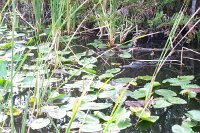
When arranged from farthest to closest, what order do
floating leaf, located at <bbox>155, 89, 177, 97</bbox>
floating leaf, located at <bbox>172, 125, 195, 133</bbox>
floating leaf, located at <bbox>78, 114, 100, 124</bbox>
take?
floating leaf, located at <bbox>155, 89, 177, 97</bbox>, floating leaf, located at <bbox>78, 114, 100, 124</bbox>, floating leaf, located at <bbox>172, 125, 195, 133</bbox>

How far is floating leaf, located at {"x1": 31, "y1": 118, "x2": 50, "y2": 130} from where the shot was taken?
3.90 feet

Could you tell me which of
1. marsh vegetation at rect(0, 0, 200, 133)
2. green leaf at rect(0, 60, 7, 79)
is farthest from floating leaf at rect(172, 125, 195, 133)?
green leaf at rect(0, 60, 7, 79)

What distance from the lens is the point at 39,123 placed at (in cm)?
121

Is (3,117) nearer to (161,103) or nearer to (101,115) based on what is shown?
(101,115)

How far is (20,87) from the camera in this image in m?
1.55

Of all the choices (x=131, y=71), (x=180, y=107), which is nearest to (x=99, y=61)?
(x=131, y=71)

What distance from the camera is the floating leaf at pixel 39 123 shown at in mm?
1188

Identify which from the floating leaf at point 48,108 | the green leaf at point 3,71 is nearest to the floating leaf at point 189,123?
the floating leaf at point 48,108

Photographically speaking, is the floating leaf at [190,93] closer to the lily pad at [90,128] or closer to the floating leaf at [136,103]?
the floating leaf at [136,103]

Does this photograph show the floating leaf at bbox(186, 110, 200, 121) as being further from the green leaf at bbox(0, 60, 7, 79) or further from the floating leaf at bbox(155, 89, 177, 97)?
the green leaf at bbox(0, 60, 7, 79)

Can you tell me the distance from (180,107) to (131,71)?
49cm

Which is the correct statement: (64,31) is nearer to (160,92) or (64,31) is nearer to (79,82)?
(79,82)

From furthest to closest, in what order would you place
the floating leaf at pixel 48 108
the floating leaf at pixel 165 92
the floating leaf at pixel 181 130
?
the floating leaf at pixel 165 92
the floating leaf at pixel 48 108
the floating leaf at pixel 181 130

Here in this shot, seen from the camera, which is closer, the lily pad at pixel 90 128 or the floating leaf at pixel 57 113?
the lily pad at pixel 90 128
